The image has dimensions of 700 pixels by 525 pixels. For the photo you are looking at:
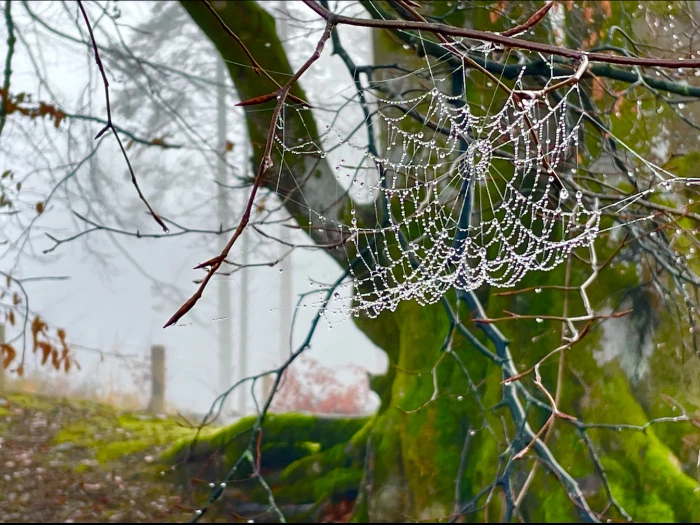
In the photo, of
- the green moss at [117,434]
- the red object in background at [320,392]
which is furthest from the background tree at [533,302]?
the green moss at [117,434]

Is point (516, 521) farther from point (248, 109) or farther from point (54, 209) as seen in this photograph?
point (54, 209)

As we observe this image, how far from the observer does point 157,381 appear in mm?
2686

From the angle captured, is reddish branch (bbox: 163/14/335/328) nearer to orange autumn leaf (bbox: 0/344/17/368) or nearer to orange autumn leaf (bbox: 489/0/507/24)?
orange autumn leaf (bbox: 489/0/507/24)

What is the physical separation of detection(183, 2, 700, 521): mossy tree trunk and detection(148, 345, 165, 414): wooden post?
3.02 feet

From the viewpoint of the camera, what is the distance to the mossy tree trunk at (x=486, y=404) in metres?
1.71

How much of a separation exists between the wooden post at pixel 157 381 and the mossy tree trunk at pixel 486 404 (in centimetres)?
92

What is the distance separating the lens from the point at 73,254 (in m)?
2.58

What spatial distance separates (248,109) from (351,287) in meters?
0.70

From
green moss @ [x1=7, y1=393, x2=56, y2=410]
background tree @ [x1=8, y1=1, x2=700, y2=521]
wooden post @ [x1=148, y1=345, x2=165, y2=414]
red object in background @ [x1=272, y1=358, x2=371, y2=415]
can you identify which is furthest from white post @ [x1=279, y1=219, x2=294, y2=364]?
green moss @ [x1=7, y1=393, x2=56, y2=410]

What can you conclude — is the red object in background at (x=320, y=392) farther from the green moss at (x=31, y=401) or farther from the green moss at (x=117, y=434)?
the green moss at (x=31, y=401)

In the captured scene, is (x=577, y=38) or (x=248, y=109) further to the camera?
(x=248, y=109)

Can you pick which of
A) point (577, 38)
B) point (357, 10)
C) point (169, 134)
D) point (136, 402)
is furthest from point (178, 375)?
point (577, 38)

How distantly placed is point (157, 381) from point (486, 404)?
1.42m

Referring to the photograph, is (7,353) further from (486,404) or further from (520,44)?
(520,44)
